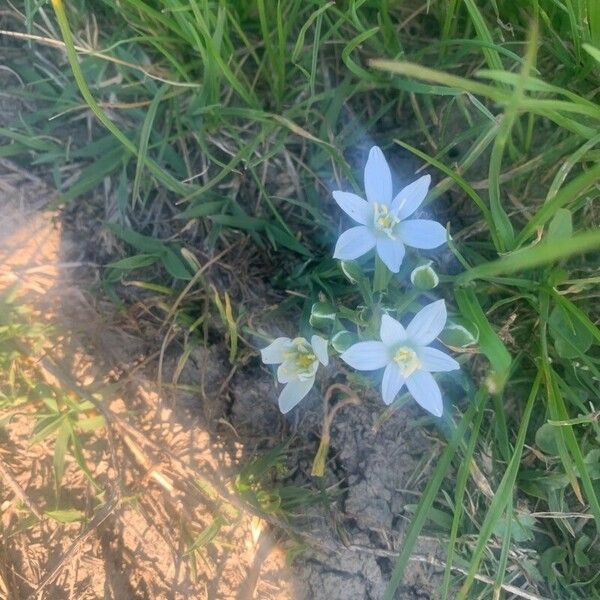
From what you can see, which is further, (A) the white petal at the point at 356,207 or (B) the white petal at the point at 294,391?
(B) the white petal at the point at 294,391

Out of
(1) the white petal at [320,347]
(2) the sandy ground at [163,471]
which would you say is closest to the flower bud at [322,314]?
(1) the white petal at [320,347]

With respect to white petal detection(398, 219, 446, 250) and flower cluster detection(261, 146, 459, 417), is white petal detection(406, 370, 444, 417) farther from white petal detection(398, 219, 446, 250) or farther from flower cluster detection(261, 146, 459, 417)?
white petal detection(398, 219, 446, 250)

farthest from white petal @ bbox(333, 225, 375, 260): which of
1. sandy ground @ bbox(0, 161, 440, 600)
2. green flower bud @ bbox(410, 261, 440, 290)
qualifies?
sandy ground @ bbox(0, 161, 440, 600)

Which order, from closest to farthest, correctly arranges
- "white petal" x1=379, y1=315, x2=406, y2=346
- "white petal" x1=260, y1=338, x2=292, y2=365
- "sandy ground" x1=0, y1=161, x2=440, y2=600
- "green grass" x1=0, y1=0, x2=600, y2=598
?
"white petal" x1=379, y1=315, x2=406, y2=346 → "white petal" x1=260, y1=338, x2=292, y2=365 → "green grass" x1=0, y1=0, x2=600, y2=598 → "sandy ground" x1=0, y1=161, x2=440, y2=600

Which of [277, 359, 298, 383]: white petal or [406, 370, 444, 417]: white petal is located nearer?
[406, 370, 444, 417]: white petal

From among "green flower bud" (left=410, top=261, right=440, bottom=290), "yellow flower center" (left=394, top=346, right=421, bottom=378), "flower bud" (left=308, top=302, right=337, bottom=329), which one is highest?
"green flower bud" (left=410, top=261, right=440, bottom=290)

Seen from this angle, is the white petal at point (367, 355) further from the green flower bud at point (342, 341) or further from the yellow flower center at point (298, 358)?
the yellow flower center at point (298, 358)
